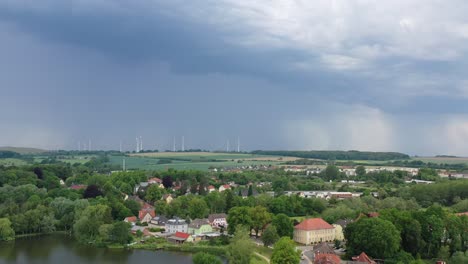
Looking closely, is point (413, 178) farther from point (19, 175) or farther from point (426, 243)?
point (19, 175)

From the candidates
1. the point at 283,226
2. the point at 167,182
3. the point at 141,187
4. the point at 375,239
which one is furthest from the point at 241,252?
the point at 167,182

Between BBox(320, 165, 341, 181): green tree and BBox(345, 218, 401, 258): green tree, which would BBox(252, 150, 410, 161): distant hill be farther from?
BBox(345, 218, 401, 258): green tree

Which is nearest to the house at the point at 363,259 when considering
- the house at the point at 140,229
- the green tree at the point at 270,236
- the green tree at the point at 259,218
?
the green tree at the point at 270,236

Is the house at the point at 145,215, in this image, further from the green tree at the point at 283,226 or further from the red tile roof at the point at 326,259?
the red tile roof at the point at 326,259

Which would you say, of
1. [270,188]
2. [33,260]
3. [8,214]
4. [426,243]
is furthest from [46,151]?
[426,243]

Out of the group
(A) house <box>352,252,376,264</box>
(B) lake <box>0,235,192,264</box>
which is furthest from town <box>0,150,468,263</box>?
(B) lake <box>0,235,192,264</box>

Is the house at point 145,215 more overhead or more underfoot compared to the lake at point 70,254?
more overhead

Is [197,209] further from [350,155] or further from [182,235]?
[350,155]
